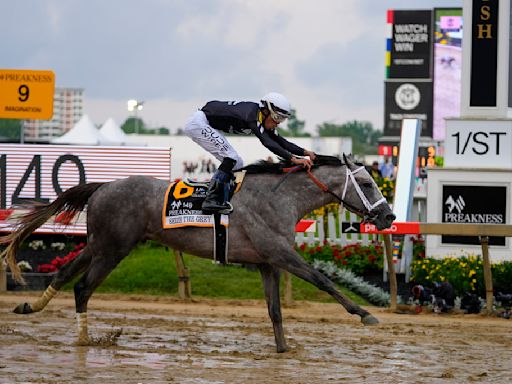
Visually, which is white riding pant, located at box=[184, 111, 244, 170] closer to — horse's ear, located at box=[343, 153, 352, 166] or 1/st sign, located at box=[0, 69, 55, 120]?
horse's ear, located at box=[343, 153, 352, 166]

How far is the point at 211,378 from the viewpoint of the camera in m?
8.11

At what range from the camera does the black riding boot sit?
31.8ft

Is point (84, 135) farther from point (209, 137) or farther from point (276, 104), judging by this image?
point (276, 104)

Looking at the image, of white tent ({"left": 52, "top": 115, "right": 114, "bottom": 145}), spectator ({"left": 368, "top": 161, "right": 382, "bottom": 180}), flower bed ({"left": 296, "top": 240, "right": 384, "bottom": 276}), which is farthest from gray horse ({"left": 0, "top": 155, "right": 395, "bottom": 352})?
white tent ({"left": 52, "top": 115, "right": 114, "bottom": 145})

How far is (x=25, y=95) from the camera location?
19.5m

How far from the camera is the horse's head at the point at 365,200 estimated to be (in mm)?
9922

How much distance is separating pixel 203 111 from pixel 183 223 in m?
1.04

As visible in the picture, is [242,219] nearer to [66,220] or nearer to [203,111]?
[203,111]

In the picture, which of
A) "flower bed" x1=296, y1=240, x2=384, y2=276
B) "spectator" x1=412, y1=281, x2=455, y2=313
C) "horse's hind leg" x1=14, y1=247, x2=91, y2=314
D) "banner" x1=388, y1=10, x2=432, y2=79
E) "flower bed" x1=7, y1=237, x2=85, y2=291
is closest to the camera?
"horse's hind leg" x1=14, y1=247, x2=91, y2=314

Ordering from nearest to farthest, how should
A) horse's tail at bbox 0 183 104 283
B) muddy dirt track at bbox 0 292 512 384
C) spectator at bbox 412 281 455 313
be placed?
muddy dirt track at bbox 0 292 512 384 < horse's tail at bbox 0 183 104 283 < spectator at bbox 412 281 455 313

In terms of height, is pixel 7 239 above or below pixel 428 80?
below

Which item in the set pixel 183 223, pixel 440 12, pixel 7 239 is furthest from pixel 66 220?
pixel 440 12

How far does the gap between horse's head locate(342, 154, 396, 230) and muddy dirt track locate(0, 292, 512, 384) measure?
1187 millimetres

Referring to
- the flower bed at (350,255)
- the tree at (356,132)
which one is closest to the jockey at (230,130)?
the flower bed at (350,255)
